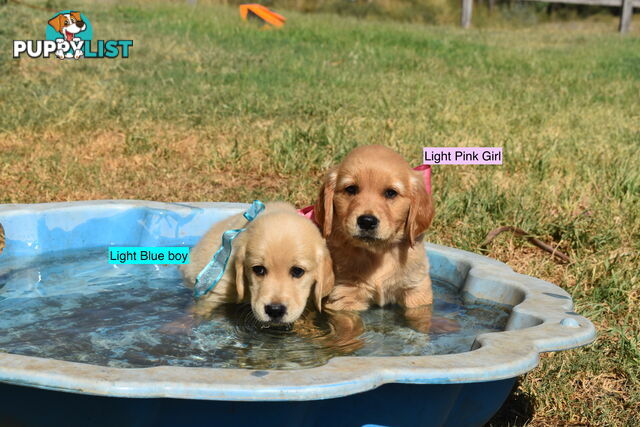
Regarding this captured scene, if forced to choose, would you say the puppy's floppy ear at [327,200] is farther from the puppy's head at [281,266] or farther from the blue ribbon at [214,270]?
the blue ribbon at [214,270]

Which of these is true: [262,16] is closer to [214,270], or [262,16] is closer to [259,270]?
[214,270]

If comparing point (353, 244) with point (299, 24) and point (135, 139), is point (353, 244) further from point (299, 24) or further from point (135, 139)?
point (299, 24)

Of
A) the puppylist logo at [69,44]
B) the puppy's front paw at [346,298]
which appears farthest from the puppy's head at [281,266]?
the puppylist logo at [69,44]

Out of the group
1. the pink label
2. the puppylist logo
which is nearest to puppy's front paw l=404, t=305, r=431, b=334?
the pink label

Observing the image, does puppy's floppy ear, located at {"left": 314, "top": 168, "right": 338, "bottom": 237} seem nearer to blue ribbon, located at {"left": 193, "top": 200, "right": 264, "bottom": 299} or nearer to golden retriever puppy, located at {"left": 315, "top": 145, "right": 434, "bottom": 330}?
golden retriever puppy, located at {"left": 315, "top": 145, "right": 434, "bottom": 330}

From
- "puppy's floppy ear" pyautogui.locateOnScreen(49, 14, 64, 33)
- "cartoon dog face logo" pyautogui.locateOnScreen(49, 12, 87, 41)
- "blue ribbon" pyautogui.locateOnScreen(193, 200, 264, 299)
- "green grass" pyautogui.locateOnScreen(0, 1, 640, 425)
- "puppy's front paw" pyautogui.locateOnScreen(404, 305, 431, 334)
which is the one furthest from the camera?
"cartoon dog face logo" pyautogui.locateOnScreen(49, 12, 87, 41)

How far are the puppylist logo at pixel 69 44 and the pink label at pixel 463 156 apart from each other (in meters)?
5.83

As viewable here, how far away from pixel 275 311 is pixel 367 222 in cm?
61

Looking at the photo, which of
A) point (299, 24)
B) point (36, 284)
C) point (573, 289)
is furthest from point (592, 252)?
point (299, 24)

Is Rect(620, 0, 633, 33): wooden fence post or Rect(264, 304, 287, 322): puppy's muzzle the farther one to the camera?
Rect(620, 0, 633, 33): wooden fence post

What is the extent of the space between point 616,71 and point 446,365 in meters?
10.7

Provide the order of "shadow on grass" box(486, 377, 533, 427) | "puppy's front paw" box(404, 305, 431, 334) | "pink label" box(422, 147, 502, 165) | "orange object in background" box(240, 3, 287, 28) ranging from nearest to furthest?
1. "shadow on grass" box(486, 377, 533, 427)
2. "puppy's front paw" box(404, 305, 431, 334)
3. "pink label" box(422, 147, 502, 165)
4. "orange object in background" box(240, 3, 287, 28)

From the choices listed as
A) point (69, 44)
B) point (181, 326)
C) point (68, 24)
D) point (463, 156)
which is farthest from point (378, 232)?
point (68, 24)

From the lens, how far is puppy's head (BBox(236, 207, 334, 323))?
3.65 meters
